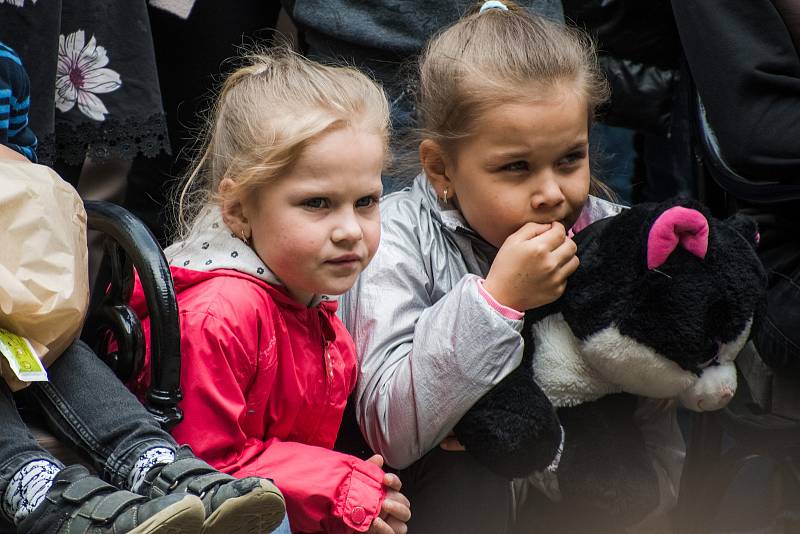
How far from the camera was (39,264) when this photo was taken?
1.56 metres

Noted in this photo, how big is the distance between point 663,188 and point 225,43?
1218 mm

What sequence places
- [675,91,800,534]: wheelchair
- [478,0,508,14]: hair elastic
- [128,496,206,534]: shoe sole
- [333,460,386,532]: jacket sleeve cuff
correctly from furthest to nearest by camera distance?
[675,91,800,534]: wheelchair
[478,0,508,14]: hair elastic
[333,460,386,532]: jacket sleeve cuff
[128,496,206,534]: shoe sole

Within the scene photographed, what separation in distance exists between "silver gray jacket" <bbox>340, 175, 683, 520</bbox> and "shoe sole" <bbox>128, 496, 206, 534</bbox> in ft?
2.03

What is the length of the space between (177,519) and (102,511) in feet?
0.37

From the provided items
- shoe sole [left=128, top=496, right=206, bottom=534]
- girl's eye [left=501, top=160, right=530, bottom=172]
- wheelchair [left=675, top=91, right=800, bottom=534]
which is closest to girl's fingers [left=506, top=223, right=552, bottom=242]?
girl's eye [left=501, top=160, right=530, bottom=172]

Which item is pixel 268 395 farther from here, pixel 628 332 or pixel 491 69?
pixel 491 69

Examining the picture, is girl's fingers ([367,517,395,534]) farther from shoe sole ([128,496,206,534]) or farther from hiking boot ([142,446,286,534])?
shoe sole ([128,496,206,534])

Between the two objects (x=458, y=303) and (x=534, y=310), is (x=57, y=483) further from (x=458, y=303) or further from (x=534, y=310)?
(x=534, y=310)

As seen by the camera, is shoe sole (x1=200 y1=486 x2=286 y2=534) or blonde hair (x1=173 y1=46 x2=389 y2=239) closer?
shoe sole (x1=200 y1=486 x2=286 y2=534)

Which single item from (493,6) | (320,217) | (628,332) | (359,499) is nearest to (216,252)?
(320,217)

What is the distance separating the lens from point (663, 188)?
9.81 ft

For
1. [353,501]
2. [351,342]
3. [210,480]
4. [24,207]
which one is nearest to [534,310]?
[351,342]

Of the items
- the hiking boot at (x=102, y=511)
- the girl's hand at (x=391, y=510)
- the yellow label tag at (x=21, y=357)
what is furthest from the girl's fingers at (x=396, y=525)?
the yellow label tag at (x=21, y=357)

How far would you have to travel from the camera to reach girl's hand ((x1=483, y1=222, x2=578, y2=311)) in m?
1.95
